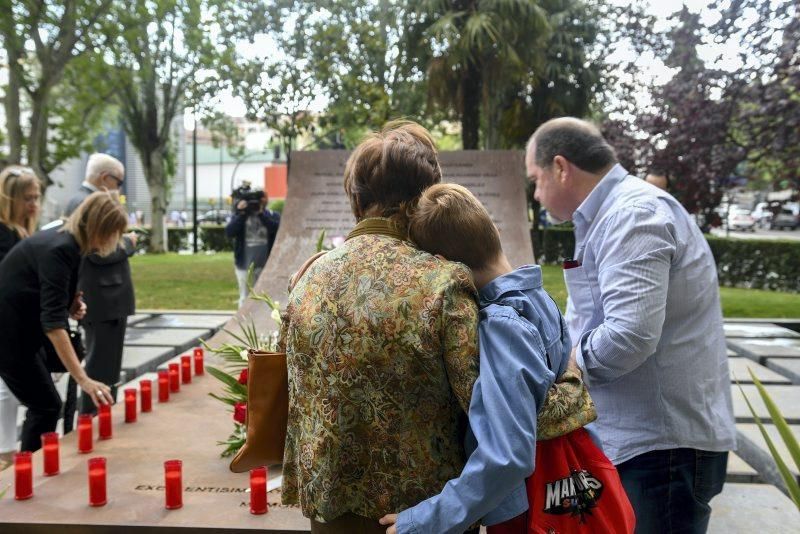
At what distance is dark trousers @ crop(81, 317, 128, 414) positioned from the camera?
488 cm

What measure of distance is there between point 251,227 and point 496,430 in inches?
313

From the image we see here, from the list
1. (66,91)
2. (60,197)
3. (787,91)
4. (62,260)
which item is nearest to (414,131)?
(62,260)

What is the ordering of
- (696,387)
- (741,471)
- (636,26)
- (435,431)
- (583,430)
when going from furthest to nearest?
(636,26) < (741,471) < (696,387) < (583,430) < (435,431)

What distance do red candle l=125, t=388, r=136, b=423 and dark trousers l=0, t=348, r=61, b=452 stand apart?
415 millimetres

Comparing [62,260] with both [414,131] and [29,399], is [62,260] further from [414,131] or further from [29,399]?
[414,131]

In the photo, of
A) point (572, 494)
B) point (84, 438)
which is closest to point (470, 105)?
point (84, 438)

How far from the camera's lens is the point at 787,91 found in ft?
30.0

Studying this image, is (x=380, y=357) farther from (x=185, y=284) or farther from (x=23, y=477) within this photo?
(x=185, y=284)

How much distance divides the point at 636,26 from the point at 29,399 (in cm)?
1136

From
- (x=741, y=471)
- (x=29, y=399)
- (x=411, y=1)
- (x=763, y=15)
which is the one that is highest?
(x=411, y=1)

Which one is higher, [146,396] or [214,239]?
[146,396]

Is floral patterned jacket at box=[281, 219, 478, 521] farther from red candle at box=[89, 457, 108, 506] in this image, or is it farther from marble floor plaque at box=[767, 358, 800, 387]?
marble floor plaque at box=[767, 358, 800, 387]

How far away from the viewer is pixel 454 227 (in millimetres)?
1718

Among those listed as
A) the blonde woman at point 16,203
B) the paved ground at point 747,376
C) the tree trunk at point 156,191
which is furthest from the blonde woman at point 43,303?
the tree trunk at point 156,191
